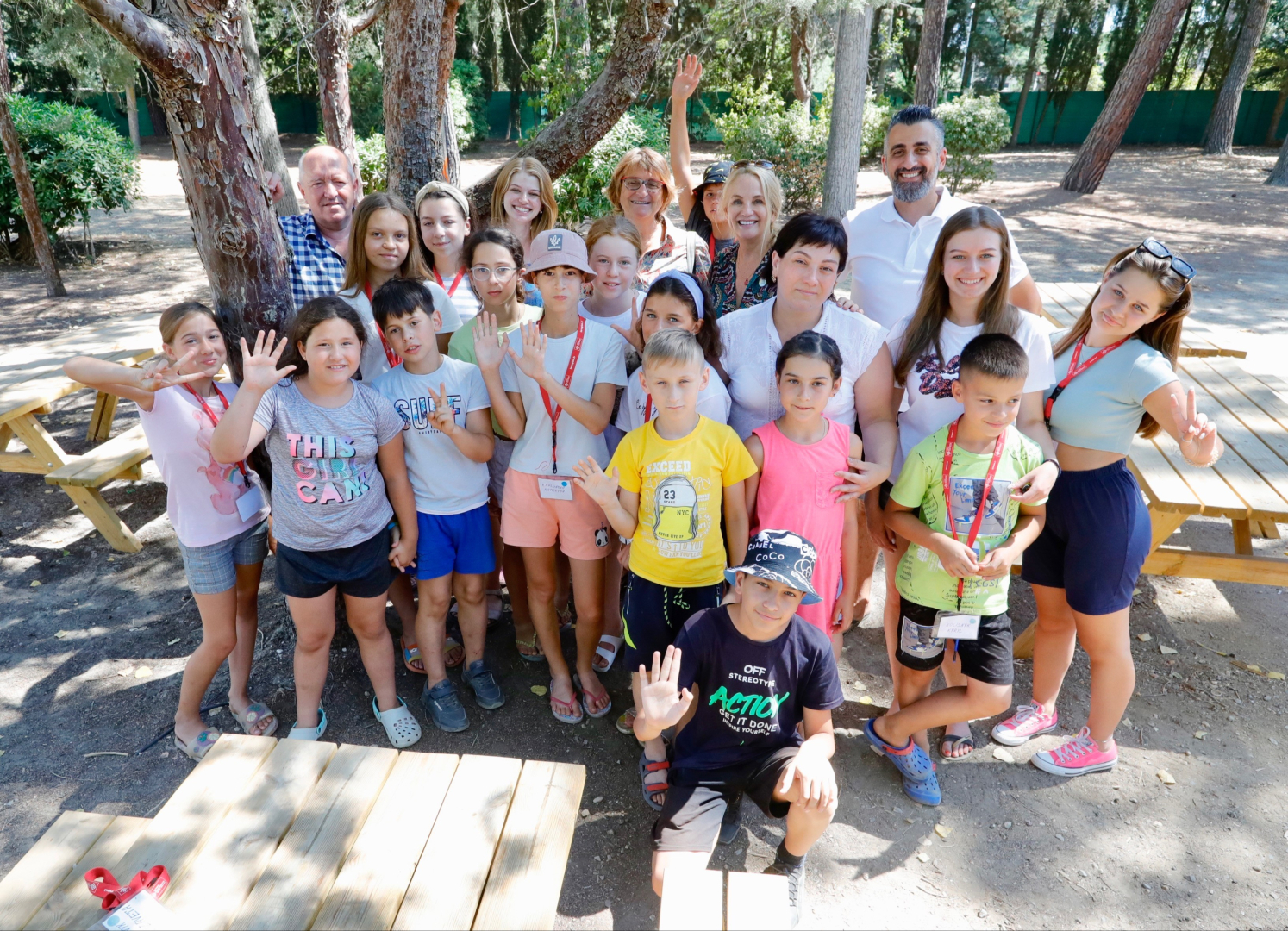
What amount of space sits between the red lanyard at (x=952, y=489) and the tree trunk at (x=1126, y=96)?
13.3m

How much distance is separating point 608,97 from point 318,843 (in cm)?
433

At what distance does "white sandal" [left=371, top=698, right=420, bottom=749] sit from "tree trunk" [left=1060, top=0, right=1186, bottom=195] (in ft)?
48.3

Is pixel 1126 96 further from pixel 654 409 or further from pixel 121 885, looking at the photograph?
pixel 121 885

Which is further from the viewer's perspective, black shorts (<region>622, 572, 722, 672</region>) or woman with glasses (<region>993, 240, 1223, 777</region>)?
black shorts (<region>622, 572, 722, 672</region>)

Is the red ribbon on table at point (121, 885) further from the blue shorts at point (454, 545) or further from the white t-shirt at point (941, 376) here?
the white t-shirt at point (941, 376)

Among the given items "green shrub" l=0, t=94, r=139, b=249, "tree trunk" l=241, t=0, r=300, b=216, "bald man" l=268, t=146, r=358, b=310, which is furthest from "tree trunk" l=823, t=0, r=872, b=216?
"green shrub" l=0, t=94, r=139, b=249

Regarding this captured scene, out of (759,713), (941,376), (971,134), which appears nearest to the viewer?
Result: (759,713)

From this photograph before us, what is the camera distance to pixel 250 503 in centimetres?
306

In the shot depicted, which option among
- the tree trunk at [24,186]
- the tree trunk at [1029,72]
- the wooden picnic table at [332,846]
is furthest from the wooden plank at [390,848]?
the tree trunk at [1029,72]

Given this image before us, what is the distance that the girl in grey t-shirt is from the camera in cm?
271

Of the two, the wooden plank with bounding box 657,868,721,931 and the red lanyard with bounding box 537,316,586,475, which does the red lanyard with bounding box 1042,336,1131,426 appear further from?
the wooden plank with bounding box 657,868,721,931

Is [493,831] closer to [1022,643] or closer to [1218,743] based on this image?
[1022,643]

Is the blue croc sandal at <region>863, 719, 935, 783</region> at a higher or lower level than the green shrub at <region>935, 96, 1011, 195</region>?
lower

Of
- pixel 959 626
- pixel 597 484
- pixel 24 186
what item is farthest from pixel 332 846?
pixel 24 186
